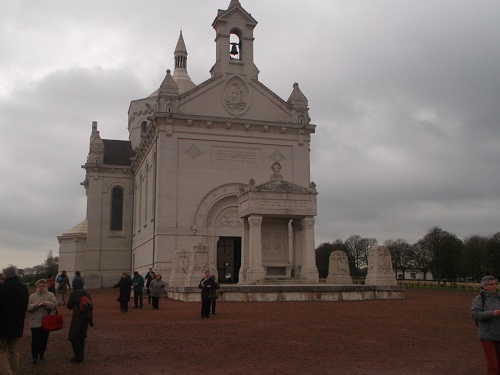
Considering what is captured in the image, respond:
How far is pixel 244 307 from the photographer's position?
21.4m

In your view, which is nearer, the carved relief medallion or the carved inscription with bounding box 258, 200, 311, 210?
the carved inscription with bounding box 258, 200, 311, 210

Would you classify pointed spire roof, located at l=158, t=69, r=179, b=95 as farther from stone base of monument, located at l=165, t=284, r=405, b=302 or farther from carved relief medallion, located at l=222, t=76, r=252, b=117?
stone base of monument, located at l=165, t=284, r=405, b=302

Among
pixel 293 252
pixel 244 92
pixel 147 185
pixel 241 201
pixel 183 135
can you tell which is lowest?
pixel 293 252

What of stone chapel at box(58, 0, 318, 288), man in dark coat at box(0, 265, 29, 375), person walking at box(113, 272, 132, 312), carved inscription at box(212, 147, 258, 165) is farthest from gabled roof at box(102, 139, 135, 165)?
man in dark coat at box(0, 265, 29, 375)

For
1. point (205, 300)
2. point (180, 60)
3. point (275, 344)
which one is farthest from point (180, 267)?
point (180, 60)

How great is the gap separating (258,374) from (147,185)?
38570 mm

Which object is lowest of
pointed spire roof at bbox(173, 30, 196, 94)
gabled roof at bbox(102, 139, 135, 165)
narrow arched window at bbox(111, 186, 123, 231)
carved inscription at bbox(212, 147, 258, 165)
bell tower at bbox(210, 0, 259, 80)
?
narrow arched window at bbox(111, 186, 123, 231)

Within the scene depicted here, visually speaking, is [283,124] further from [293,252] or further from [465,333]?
[465,333]

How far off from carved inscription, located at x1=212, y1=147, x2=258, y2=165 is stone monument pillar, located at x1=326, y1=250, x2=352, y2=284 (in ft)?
42.8

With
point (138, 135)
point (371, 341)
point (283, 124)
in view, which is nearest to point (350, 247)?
point (138, 135)

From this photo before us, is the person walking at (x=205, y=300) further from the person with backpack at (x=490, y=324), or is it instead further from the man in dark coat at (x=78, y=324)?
the person with backpack at (x=490, y=324)

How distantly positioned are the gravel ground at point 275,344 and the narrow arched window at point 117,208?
36.2m

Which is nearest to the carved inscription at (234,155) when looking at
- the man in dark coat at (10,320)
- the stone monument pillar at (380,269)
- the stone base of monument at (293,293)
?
the stone monument pillar at (380,269)

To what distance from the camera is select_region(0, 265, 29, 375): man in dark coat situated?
8500 millimetres
